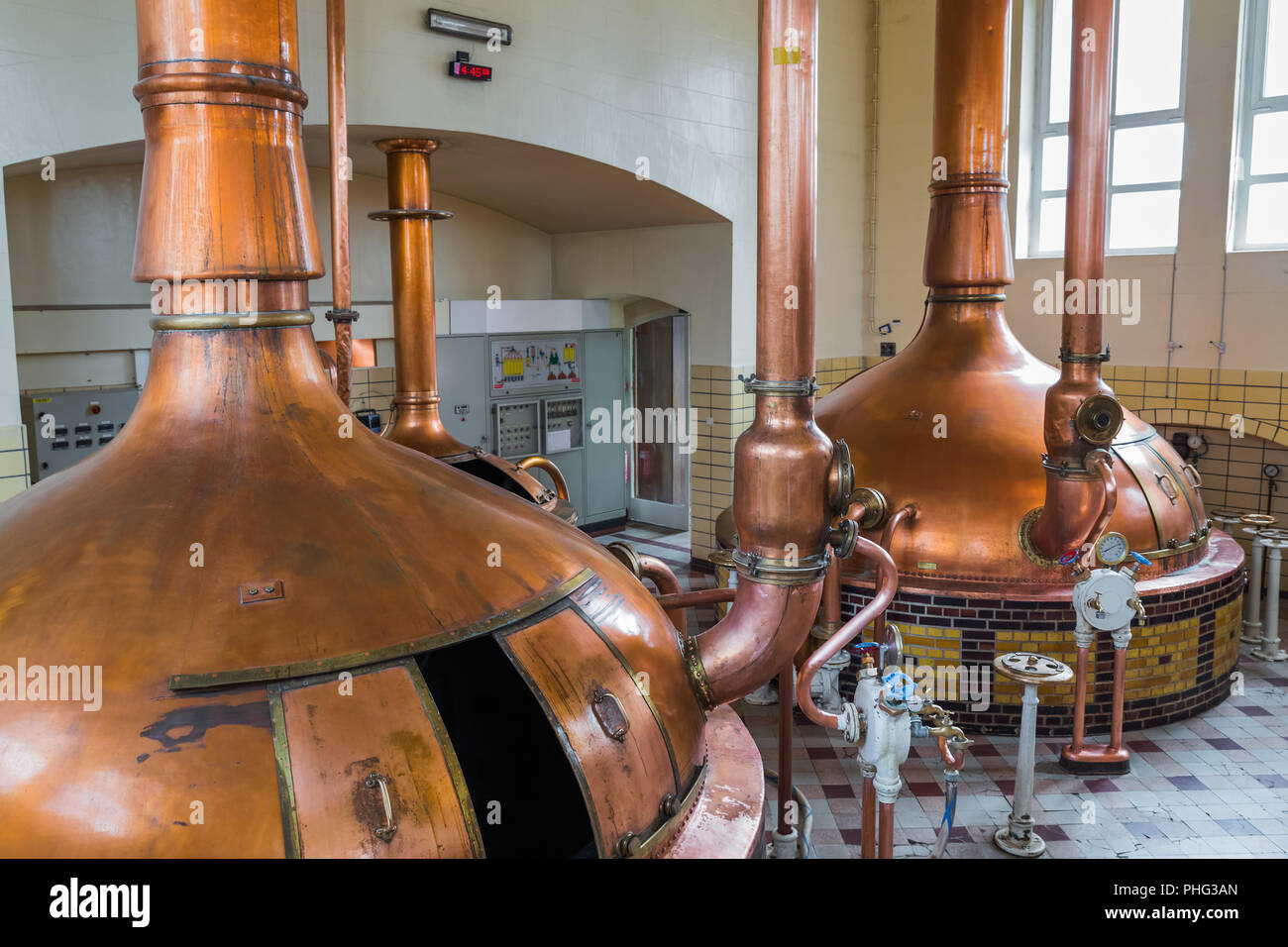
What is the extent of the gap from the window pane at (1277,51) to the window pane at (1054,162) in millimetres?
1566

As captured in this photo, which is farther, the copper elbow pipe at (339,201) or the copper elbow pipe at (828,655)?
the copper elbow pipe at (339,201)

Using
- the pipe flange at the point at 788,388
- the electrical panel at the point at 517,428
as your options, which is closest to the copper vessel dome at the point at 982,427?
the pipe flange at the point at 788,388

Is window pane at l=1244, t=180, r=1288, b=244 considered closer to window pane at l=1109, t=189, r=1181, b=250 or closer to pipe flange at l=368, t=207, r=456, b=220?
window pane at l=1109, t=189, r=1181, b=250

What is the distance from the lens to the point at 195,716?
1751mm

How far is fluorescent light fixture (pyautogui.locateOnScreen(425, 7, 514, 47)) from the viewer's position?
5.88 metres

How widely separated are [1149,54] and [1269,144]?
46.9 inches

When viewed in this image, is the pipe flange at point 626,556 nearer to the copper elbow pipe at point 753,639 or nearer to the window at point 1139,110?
the copper elbow pipe at point 753,639

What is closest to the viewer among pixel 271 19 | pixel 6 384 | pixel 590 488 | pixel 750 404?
pixel 271 19

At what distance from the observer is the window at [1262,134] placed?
7.50m

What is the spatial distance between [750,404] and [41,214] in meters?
5.40

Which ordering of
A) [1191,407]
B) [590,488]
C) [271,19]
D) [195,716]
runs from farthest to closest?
[590,488], [1191,407], [271,19], [195,716]

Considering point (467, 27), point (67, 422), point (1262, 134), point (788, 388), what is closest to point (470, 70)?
point (467, 27)

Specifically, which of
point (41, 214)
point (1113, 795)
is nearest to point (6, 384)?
point (41, 214)

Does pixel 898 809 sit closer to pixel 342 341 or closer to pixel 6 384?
pixel 342 341
